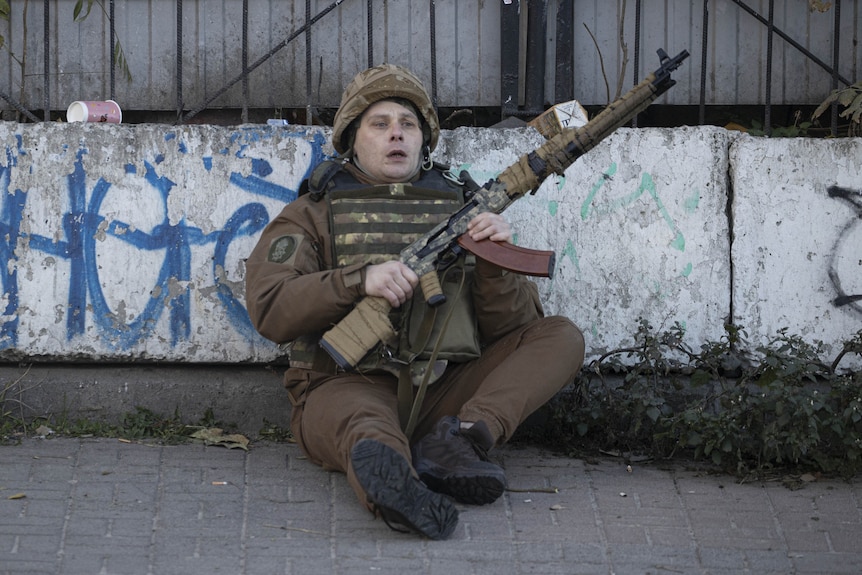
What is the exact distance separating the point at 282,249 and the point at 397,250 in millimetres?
397

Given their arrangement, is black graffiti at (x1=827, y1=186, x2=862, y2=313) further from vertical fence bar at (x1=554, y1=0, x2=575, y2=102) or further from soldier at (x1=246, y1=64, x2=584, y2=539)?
vertical fence bar at (x1=554, y1=0, x2=575, y2=102)

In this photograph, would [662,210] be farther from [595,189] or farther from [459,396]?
[459,396]

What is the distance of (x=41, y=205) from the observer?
4469mm

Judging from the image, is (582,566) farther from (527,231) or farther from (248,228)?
(248,228)

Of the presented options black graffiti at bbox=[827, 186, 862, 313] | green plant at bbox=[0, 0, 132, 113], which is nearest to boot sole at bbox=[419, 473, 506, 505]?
black graffiti at bbox=[827, 186, 862, 313]

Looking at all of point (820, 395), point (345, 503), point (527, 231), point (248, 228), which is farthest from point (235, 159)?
point (820, 395)

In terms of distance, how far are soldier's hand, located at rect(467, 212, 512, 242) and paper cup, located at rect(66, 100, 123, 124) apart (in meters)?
1.72

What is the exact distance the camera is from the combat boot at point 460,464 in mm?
3604

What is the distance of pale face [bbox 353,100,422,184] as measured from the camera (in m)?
4.15

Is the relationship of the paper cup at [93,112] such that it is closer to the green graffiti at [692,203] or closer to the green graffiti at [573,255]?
the green graffiti at [573,255]

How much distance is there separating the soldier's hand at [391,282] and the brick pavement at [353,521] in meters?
0.66

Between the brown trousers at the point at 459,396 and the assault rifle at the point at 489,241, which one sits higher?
the assault rifle at the point at 489,241

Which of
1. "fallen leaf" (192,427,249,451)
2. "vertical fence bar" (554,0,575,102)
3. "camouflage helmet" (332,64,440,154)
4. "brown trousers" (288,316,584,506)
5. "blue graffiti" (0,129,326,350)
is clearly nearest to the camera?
"brown trousers" (288,316,584,506)

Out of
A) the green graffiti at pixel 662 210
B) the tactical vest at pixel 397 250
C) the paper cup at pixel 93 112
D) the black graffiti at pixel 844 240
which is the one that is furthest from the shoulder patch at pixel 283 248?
the black graffiti at pixel 844 240
